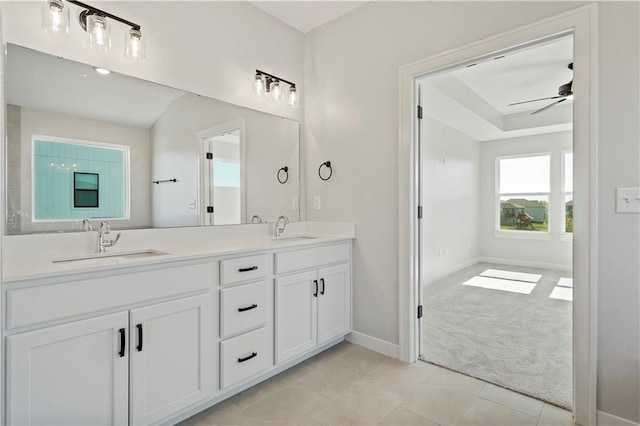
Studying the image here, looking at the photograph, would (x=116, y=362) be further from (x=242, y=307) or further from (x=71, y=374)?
(x=242, y=307)

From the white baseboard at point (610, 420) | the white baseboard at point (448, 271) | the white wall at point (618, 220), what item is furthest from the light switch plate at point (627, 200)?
the white baseboard at point (448, 271)

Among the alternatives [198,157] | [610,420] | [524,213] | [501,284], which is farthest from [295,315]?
[524,213]

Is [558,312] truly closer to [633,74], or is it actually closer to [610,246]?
[610,246]

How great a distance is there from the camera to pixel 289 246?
2197mm

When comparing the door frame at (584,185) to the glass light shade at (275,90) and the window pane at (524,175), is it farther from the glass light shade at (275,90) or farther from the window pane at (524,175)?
the window pane at (524,175)

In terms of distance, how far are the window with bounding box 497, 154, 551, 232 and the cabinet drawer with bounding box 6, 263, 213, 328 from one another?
6344 millimetres

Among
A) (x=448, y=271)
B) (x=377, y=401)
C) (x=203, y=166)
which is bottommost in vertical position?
(x=377, y=401)

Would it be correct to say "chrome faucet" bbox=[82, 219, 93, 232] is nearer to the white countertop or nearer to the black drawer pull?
the white countertop

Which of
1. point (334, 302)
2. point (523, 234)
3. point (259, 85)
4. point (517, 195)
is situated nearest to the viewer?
point (334, 302)

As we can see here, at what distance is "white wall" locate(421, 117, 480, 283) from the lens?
489 cm

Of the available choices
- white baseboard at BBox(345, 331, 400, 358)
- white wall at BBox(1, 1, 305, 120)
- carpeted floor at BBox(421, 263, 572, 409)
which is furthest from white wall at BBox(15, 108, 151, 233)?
carpeted floor at BBox(421, 263, 572, 409)

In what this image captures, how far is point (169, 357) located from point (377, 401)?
1.17 metres

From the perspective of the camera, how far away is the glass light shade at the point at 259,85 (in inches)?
105

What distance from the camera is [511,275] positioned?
5.36m
